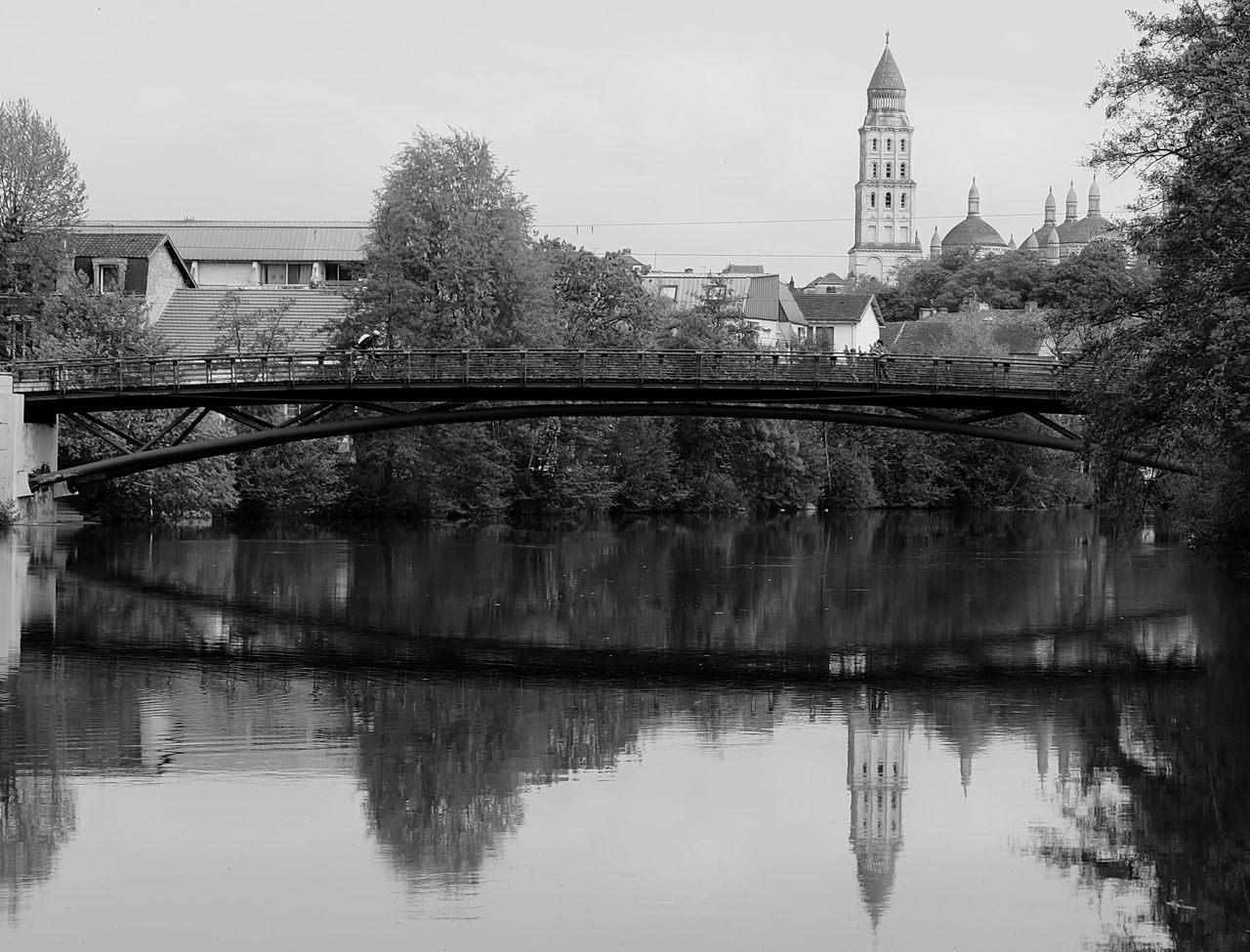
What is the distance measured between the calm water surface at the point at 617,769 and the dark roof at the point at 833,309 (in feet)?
343

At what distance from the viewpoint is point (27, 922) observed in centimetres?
1361

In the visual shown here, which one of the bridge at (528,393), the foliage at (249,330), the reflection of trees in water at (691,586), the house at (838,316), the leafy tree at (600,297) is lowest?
the reflection of trees in water at (691,586)

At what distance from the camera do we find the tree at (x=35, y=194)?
6800 cm

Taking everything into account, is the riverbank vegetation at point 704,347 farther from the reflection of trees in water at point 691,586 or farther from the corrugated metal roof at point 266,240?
the corrugated metal roof at point 266,240

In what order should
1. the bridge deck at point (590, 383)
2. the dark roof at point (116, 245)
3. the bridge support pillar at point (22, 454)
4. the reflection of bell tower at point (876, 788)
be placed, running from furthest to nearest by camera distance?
the dark roof at point (116, 245) < the bridge support pillar at point (22, 454) < the bridge deck at point (590, 383) < the reflection of bell tower at point (876, 788)

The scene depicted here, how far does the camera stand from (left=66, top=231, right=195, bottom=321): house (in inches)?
3054

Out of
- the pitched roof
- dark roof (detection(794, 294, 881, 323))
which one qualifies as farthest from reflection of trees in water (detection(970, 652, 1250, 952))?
dark roof (detection(794, 294, 881, 323))

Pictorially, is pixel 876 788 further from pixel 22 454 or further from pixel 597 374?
pixel 22 454

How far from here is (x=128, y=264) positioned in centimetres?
7894

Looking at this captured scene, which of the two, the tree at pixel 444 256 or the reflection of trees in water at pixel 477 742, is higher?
the tree at pixel 444 256

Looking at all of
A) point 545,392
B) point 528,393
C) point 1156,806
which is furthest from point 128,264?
point 1156,806

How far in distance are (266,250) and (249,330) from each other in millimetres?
26802

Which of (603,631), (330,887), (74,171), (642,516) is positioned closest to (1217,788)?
(330,887)

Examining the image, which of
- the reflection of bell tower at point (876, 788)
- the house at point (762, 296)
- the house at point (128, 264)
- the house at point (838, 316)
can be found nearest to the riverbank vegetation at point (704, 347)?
the house at point (128, 264)
